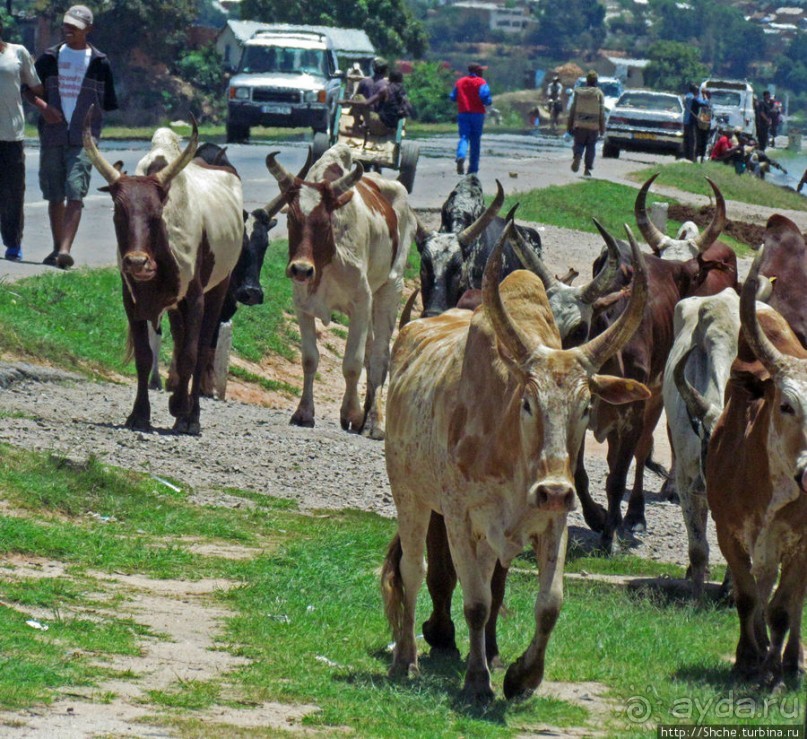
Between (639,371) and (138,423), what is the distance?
355cm

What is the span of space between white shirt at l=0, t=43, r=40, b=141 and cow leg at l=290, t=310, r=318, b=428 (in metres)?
3.79

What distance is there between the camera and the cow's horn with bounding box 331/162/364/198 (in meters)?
14.5

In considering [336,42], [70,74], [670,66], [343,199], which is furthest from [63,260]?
[670,66]

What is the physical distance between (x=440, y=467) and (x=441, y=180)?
24656mm

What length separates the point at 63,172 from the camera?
16.8 meters

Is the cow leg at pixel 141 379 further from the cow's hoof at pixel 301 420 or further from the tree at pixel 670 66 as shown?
the tree at pixel 670 66

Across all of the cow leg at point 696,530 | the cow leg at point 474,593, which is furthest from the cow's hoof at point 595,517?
the cow leg at point 474,593

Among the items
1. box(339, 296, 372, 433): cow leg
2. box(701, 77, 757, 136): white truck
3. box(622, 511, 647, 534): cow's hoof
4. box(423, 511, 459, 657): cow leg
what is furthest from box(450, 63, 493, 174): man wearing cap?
box(701, 77, 757, 136): white truck

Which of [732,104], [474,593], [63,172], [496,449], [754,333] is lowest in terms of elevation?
[732,104]

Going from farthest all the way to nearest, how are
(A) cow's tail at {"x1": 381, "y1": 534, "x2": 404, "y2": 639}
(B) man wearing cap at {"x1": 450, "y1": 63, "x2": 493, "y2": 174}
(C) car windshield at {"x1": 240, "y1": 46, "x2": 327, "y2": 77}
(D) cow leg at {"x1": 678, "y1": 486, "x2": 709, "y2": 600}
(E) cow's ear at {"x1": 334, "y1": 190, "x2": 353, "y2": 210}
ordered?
1. (C) car windshield at {"x1": 240, "y1": 46, "x2": 327, "y2": 77}
2. (B) man wearing cap at {"x1": 450, "y1": 63, "x2": 493, "y2": 174}
3. (E) cow's ear at {"x1": 334, "y1": 190, "x2": 353, "y2": 210}
4. (D) cow leg at {"x1": 678, "y1": 486, "x2": 709, "y2": 600}
5. (A) cow's tail at {"x1": 381, "y1": 534, "x2": 404, "y2": 639}

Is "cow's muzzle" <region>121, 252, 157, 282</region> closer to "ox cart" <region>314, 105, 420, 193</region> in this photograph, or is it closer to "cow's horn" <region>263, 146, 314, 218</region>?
"cow's horn" <region>263, 146, 314, 218</region>

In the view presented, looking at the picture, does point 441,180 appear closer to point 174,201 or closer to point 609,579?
point 174,201

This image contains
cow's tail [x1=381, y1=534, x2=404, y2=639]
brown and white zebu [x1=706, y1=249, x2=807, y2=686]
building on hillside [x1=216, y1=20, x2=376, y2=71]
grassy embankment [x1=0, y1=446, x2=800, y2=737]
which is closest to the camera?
grassy embankment [x1=0, y1=446, x2=800, y2=737]

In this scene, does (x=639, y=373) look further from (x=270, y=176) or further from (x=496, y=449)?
(x=270, y=176)
